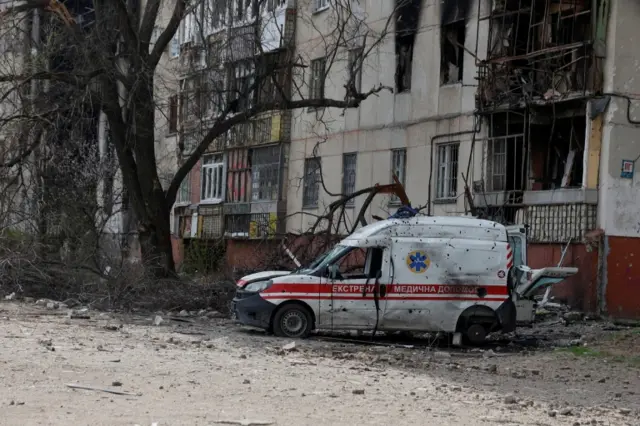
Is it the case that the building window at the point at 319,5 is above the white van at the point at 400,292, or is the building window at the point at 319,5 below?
above

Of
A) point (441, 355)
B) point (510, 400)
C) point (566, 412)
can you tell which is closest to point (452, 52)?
point (441, 355)

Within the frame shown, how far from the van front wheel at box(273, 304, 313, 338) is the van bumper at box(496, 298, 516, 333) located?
340 cm

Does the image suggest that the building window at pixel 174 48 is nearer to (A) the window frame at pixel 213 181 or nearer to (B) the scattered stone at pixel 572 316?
(A) the window frame at pixel 213 181

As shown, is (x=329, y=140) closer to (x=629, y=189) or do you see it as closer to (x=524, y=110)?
(x=524, y=110)

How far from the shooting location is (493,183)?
28.8 metres

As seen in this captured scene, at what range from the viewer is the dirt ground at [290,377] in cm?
1062

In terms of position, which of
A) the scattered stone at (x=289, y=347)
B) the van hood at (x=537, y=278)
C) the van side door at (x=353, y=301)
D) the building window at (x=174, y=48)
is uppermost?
the building window at (x=174, y=48)

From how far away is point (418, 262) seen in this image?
65.0 ft

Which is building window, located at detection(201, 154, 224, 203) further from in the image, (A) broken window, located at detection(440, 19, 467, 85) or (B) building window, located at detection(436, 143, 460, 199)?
(A) broken window, located at detection(440, 19, 467, 85)

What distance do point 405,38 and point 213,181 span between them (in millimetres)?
11746

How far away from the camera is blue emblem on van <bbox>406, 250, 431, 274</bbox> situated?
19.8 meters

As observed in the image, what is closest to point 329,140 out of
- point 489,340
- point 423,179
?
point 423,179

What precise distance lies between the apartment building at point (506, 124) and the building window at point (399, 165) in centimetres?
5

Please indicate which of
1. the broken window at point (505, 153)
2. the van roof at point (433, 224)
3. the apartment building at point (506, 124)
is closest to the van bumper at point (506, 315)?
the van roof at point (433, 224)
